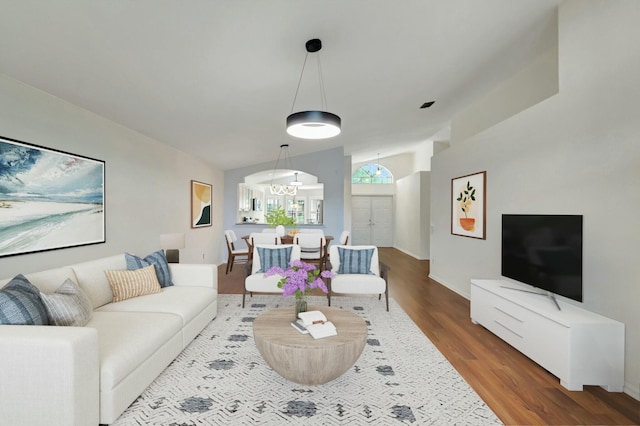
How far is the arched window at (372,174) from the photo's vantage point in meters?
10.8

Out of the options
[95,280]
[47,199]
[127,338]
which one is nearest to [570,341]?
[127,338]

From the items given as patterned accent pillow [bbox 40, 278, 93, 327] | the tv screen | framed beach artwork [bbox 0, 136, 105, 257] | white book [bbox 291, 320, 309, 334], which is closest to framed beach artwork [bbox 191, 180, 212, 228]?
framed beach artwork [bbox 0, 136, 105, 257]

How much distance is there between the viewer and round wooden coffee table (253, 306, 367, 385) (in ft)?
6.42

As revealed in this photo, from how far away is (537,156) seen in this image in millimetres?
3061

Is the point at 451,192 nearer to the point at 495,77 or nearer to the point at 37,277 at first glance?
the point at 495,77

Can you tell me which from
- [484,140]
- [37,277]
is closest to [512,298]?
[484,140]

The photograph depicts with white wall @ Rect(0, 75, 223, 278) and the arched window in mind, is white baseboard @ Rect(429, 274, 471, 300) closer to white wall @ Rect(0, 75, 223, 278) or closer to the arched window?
white wall @ Rect(0, 75, 223, 278)

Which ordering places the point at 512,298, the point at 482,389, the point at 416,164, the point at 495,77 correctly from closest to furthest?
the point at 482,389 → the point at 512,298 → the point at 495,77 → the point at 416,164

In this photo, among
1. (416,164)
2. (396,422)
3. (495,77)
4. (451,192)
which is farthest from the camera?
(416,164)

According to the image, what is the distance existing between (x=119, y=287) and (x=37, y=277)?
651 millimetres

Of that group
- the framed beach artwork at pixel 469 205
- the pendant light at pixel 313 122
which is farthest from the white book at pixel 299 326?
the framed beach artwork at pixel 469 205

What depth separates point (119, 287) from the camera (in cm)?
279

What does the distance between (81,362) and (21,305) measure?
23.8 inches

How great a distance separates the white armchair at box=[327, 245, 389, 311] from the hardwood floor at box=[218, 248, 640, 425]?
2.00 feet
